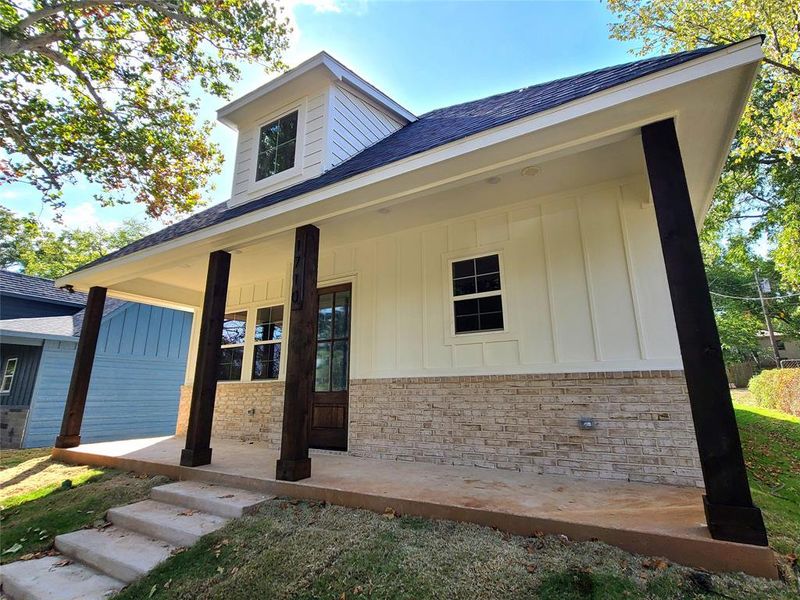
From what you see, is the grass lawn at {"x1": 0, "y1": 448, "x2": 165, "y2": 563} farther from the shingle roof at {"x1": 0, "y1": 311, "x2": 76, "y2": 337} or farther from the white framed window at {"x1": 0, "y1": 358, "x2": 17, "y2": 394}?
the white framed window at {"x1": 0, "y1": 358, "x2": 17, "y2": 394}

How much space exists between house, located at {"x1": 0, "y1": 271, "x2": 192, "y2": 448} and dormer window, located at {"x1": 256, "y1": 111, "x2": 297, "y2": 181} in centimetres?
585

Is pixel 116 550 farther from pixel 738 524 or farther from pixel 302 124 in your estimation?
pixel 302 124

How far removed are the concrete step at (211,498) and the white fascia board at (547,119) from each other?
9.59 ft

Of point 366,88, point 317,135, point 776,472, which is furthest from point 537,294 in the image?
point 366,88

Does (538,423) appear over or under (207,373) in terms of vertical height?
under

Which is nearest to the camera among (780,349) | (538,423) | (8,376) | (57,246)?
(538,423)

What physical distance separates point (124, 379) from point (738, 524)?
12.7 m

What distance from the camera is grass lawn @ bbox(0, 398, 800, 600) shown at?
77.5 inches

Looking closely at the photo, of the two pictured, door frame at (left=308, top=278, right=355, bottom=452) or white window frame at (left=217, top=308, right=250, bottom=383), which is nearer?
door frame at (left=308, top=278, right=355, bottom=452)

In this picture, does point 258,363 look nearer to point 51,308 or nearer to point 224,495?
point 224,495

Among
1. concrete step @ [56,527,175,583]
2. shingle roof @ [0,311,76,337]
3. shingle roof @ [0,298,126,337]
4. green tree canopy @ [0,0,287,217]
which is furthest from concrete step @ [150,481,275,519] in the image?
green tree canopy @ [0,0,287,217]

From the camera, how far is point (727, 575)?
199 cm

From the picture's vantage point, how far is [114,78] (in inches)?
352

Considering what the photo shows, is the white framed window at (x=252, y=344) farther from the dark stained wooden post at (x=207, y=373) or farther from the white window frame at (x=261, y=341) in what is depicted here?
the dark stained wooden post at (x=207, y=373)
